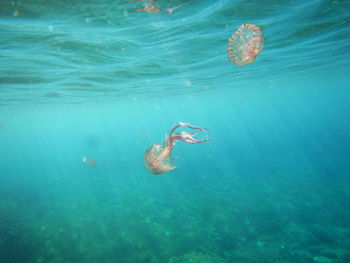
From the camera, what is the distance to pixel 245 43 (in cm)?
471

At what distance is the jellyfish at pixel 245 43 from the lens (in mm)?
4520

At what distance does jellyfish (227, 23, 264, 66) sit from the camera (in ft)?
14.8

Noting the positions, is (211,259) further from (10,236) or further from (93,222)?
(10,236)

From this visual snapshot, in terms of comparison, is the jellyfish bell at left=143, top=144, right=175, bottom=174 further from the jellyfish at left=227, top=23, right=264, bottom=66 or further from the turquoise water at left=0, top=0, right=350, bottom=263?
the jellyfish at left=227, top=23, right=264, bottom=66

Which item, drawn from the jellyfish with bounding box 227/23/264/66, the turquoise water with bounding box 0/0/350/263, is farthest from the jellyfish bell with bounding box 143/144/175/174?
the jellyfish with bounding box 227/23/264/66

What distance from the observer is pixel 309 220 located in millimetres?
9773

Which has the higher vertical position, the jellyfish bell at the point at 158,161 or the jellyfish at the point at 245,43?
the jellyfish at the point at 245,43

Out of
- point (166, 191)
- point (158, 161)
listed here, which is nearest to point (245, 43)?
point (158, 161)

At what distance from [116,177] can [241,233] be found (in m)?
15.6

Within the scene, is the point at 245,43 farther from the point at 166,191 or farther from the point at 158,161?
the point at 166,191

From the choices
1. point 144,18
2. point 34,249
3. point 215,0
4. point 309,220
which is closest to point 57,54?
point 144,18

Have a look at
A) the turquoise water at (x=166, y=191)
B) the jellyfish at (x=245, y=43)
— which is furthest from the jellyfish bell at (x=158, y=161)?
the jellyfish at (x=245, y=43)

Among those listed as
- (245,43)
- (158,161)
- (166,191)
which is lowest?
(166,191)

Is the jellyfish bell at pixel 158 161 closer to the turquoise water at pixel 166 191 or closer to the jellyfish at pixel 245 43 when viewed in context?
the turquoise water at pixel 166 191
